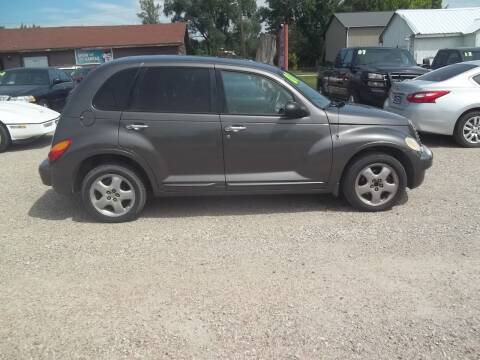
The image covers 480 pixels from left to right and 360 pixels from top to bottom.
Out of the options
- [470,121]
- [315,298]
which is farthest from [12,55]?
[315,298]

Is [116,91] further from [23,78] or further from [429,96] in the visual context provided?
[23,78]

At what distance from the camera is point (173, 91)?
4.82 m

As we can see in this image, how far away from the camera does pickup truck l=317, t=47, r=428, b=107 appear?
10.8 metres

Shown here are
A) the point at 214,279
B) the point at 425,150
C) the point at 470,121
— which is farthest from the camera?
the point at 470,121

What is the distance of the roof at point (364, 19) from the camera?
164ft

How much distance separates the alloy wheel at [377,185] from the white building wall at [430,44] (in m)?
32.5

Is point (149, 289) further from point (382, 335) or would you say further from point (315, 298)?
point (382, 335)

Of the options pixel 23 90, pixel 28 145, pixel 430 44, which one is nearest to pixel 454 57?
pixel 28 145

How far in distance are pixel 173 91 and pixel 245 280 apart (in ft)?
7.34

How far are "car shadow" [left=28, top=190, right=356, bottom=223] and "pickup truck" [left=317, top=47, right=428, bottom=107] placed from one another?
6038 mm

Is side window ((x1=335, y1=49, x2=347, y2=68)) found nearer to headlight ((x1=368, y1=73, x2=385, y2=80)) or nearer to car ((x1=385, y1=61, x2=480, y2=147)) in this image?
headlight ((x1=368, y1=73, x2=385, y2=80))

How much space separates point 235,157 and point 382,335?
2480 millimetres

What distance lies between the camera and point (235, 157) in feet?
15.9

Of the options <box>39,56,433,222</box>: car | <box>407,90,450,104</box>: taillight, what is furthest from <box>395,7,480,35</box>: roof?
<box>39,56,433,222</box>: car
